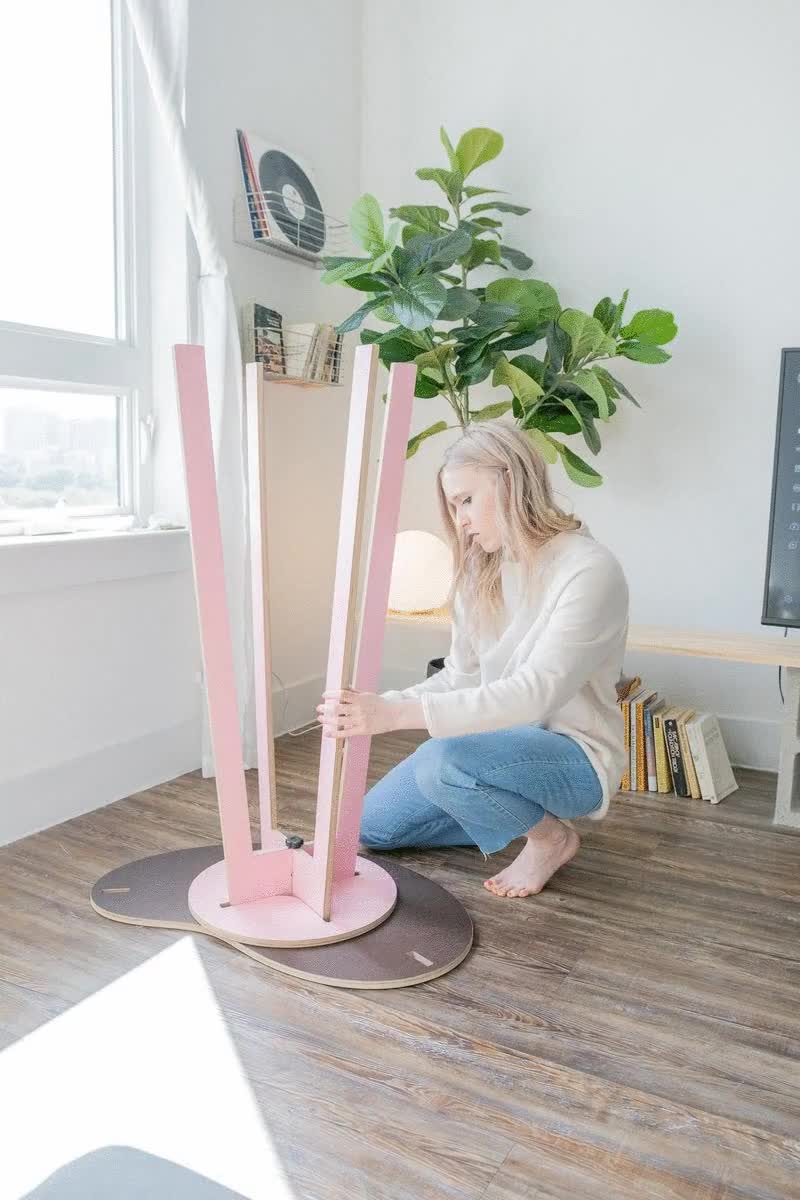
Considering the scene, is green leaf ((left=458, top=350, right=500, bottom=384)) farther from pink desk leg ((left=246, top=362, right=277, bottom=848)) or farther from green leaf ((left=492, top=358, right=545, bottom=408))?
pink desk leg ((left=246, top=362, right=277, bottom=848))

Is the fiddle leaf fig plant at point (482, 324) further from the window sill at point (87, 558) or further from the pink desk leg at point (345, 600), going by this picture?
the pink desk leg at point (345, 600)

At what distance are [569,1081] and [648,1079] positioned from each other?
0.12m

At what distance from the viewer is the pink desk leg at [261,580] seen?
1934 millimetres

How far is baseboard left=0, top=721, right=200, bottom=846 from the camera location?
8.12 feet

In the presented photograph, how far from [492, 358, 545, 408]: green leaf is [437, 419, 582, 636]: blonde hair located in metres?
0.86

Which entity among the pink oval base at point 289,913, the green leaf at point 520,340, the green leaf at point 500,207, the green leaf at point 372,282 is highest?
the green leaf at point 500,207

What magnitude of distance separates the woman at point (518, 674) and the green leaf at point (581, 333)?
0.94m

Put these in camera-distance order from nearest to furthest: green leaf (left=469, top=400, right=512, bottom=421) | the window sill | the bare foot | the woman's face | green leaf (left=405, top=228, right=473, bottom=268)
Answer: the woman's face → the bare foot → the window sill → green leaf (left=405, top=228, right=473, bottom=268) → green leaf (left=469, top=400, right=512, bottom=421)

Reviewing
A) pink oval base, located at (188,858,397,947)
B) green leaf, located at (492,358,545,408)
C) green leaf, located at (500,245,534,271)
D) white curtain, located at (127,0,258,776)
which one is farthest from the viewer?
green leaf, located at (500,245,534,271)

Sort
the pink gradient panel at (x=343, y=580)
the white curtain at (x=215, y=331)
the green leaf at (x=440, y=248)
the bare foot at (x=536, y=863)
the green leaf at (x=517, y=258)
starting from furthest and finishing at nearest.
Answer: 1. the green leaf at (x=517, y=258)
2. the green leaf at (x=440, y=248)
3. the white curtain at (x=215, y=331)
4. the bare foot at (x=536, y=863)
5. the pink gradient panel at (x=343, y=580)

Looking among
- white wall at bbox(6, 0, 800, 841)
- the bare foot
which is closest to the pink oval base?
the bare foot

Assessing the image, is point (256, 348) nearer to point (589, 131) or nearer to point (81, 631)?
point (81, 631)

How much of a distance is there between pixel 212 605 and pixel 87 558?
0.87 meters

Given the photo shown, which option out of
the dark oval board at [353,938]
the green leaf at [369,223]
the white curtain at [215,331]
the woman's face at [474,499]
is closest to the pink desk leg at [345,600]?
the dark oval board at [353,938]
